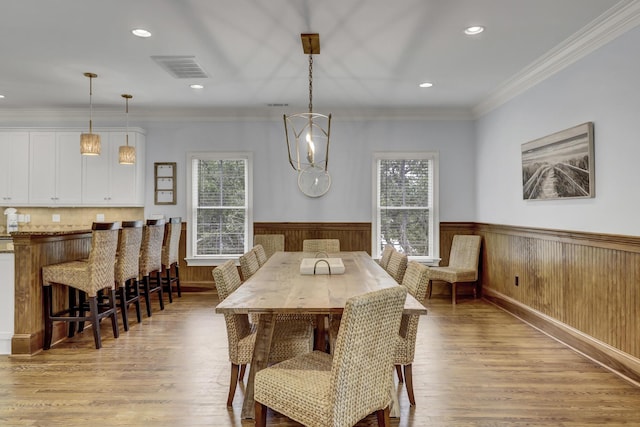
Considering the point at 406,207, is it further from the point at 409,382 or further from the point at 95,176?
the point at 95,176

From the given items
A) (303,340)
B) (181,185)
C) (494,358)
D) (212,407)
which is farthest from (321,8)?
(181,185)

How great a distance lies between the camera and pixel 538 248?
4.31 m

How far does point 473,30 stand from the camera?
3.34 meters

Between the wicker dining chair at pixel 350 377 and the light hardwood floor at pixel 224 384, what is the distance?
2.08 ft

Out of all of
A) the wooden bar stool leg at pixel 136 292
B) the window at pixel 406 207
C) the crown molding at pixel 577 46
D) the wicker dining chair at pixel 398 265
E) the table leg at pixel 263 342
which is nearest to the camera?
the table leg at pixel 263 342

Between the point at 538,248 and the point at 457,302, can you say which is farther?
the point at 457,302

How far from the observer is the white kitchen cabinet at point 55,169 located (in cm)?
579

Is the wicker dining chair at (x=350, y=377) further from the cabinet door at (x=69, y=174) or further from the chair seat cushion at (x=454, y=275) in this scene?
the cabinet door at (x=69, y=174)

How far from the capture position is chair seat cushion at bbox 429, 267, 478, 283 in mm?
5273

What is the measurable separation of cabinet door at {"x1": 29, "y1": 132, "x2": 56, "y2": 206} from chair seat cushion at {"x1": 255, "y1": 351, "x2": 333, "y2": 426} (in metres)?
5.34

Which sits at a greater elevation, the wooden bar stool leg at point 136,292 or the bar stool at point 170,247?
the bar stool at point 170,247

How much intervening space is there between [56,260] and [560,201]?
4718mm

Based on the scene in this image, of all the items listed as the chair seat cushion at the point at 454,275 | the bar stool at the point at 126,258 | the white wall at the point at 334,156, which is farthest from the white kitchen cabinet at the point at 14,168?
the chair seat cushion at the point at 454,275

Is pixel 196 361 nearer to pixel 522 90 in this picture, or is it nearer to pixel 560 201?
pixel 560 201
